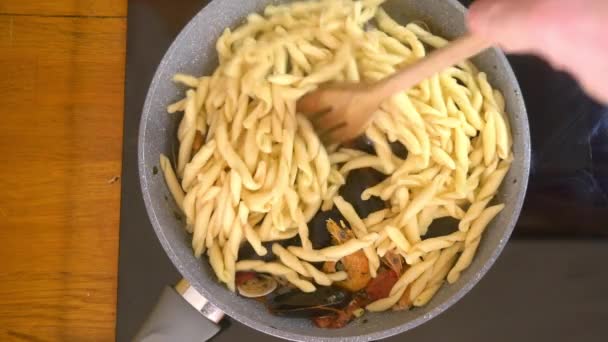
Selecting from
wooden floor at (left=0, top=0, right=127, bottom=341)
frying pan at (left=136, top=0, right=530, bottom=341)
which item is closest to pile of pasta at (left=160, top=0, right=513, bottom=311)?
frying pan at (left=136, top=0, right=530, bottom=341)

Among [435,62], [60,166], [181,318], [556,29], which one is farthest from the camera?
[60,166]

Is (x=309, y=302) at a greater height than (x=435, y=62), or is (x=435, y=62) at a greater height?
(x=435, y=62)

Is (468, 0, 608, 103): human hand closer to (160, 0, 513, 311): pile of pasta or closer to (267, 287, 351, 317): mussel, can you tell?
(160, 0, 513, 311): pile of pasta

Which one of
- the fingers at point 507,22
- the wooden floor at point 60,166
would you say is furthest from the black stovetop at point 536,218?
the fingers at point 507,22

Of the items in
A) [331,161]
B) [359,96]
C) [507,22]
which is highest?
[507,22]

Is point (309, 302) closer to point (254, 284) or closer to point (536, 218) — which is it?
point (254, 284)

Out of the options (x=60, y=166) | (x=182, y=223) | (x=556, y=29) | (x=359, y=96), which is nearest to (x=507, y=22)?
(x=556, y=29)

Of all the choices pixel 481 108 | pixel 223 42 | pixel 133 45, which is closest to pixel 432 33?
pixel 481 108
